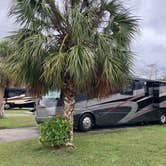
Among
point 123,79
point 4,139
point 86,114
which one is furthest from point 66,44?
point 86,114

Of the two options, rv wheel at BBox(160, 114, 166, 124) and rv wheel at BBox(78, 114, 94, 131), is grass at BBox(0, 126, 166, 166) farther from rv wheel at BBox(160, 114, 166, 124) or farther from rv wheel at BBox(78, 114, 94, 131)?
rv wheel at BBox(160, 114, 166, 124)

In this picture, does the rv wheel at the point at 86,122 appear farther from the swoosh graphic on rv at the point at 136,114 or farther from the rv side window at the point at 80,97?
the swoosh graphic on rv at the point at 136,114

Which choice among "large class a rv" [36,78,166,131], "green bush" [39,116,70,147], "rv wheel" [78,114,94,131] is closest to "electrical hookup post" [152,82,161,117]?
"large class a rv" [36,78,166,131]

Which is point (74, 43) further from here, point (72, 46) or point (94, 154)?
point (94, 154)

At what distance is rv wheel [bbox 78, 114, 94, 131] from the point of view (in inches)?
656

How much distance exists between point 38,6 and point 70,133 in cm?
364

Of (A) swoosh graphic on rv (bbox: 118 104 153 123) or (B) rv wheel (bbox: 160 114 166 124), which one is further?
A: (B) rv wheel (bbox: 160 114 166 124)

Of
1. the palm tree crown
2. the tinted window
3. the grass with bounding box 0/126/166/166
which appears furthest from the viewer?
the tinted window

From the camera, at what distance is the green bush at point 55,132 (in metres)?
10.5

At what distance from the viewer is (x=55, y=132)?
10.5 m

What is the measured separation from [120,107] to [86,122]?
203 cm

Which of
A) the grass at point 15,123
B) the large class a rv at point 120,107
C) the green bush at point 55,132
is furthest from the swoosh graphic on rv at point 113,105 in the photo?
the green bush at point 55,132

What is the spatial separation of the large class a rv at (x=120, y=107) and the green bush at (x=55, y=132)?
4.57 metres

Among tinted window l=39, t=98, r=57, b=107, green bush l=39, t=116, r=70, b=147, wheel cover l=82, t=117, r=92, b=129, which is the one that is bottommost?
wheel cover l=82, t=117, r=92, b=129
